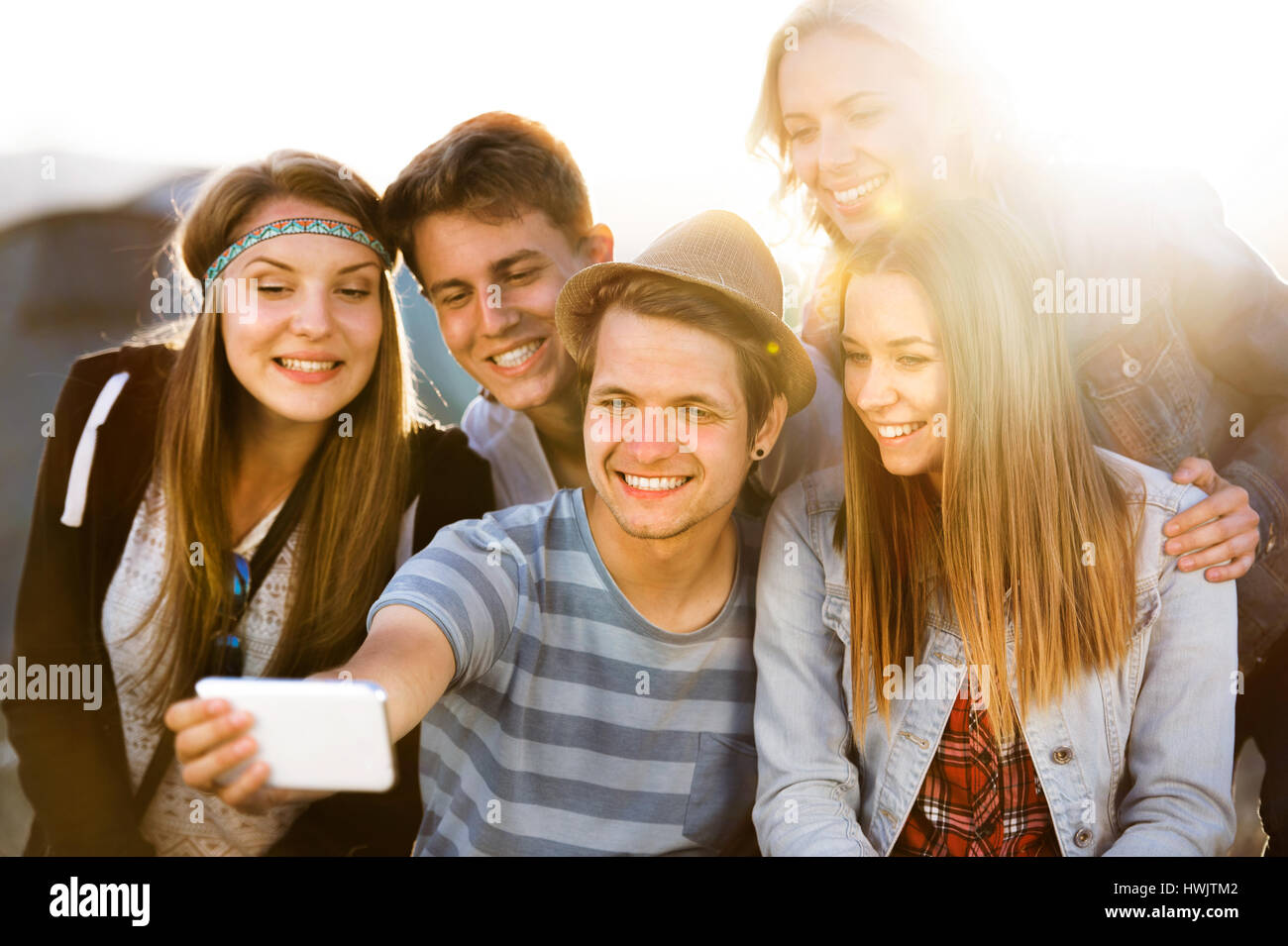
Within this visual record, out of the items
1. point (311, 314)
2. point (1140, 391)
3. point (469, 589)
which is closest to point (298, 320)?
point (311, 314)

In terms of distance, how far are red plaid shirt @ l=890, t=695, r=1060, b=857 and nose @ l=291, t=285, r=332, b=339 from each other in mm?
1912

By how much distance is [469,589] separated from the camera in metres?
2.07

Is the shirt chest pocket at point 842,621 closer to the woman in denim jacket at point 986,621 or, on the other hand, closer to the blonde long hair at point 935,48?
the woman in denim jacket at point 986,621

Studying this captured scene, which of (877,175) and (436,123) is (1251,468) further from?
(436,123)

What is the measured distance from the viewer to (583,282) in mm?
2229

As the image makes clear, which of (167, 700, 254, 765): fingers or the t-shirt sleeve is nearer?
(167, 700, 254, 765): fingers

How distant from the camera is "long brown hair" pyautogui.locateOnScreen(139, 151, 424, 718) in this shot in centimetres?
261

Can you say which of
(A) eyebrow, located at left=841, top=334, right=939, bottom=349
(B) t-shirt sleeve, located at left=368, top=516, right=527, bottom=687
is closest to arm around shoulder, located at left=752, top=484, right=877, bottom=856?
(A) eyebrow, located at left=841, top=334, right=939, bottom=349

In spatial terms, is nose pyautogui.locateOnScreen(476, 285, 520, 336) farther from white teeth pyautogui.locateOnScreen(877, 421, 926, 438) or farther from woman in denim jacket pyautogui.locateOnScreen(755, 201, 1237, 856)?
white teeth pyautogui.locateOnScreen(877, 421, 926, 438)

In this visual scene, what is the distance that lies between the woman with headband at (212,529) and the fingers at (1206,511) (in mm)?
1981

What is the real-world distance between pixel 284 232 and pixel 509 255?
0.62 m

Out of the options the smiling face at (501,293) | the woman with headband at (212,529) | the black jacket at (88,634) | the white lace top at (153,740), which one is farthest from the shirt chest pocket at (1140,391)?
the white lace top at (153,740)
